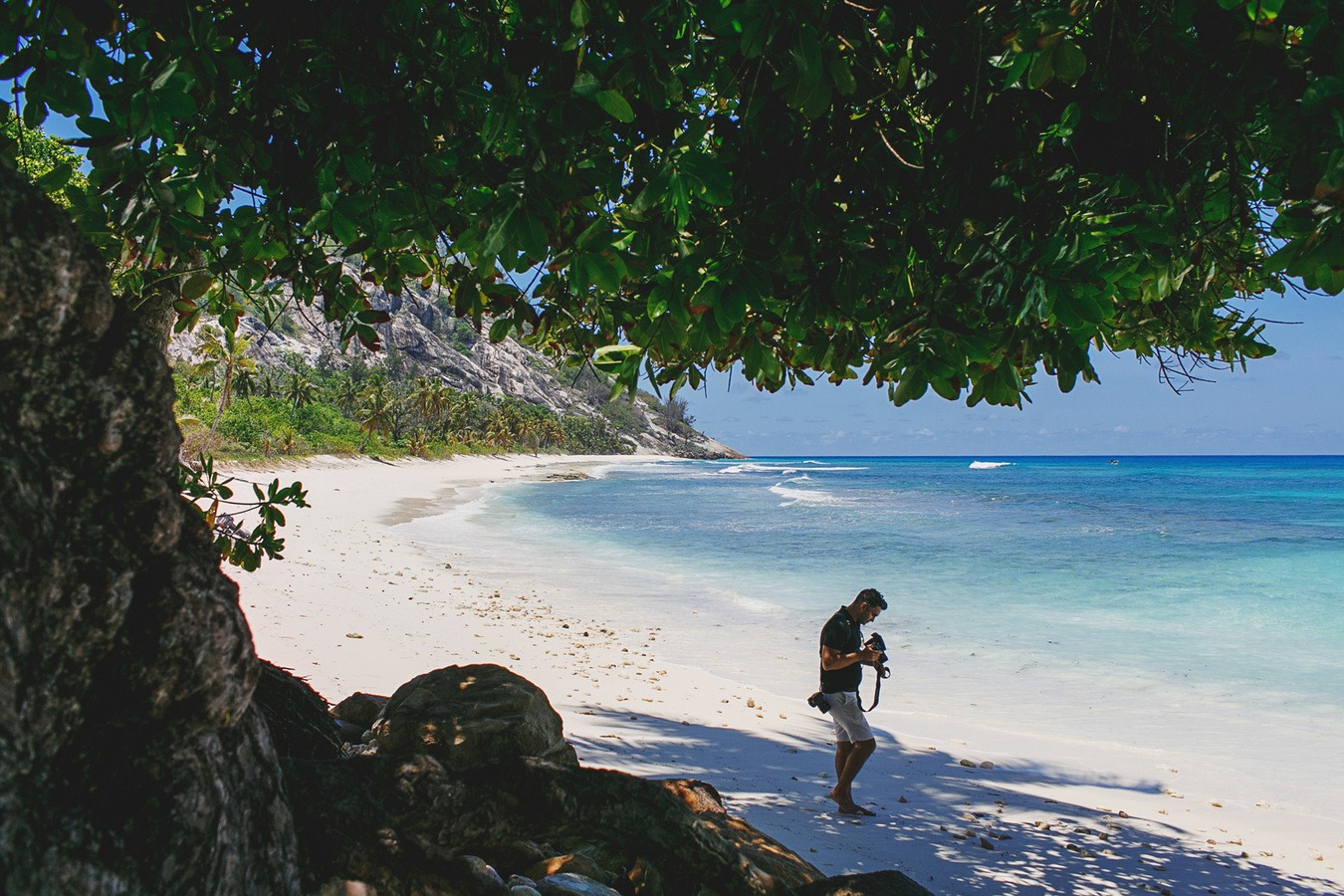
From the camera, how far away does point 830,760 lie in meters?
7.39

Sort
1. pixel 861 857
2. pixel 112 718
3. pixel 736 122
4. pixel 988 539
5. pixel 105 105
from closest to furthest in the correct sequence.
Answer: pixel 112 718 < pixel 105 105 < pixel 736 122 < pixel 861 857 < pixel 988 539

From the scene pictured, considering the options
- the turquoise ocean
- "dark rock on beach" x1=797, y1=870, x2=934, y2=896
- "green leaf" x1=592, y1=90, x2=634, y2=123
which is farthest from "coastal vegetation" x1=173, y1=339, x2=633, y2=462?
the turquoise ocean

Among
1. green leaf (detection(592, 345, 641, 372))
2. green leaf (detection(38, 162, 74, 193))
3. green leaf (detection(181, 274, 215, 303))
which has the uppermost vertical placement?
green leaf (detection(38, 162, 74, 193))

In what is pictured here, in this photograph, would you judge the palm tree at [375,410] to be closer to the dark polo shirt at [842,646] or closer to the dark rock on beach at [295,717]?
the dark polo shirt at [842,646]

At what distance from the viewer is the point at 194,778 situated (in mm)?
1579

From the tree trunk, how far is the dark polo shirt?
17.6ft

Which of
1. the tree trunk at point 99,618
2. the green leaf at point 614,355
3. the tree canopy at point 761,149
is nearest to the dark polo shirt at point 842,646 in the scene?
the tree canopy at point 761,149

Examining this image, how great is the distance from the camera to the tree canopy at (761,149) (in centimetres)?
198

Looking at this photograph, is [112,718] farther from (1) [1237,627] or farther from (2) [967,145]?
(1) [1237,627]

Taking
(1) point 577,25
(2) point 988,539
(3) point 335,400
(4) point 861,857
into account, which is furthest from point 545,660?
(3) point 335,400

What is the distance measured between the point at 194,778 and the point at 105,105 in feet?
6.90

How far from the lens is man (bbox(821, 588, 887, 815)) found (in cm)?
625

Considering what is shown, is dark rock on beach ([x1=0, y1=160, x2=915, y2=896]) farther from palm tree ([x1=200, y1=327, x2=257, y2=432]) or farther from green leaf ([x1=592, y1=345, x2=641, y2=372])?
palm tree ([x1=200, y1=327, x2=257, y2=432])

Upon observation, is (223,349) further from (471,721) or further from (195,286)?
(195,286)
